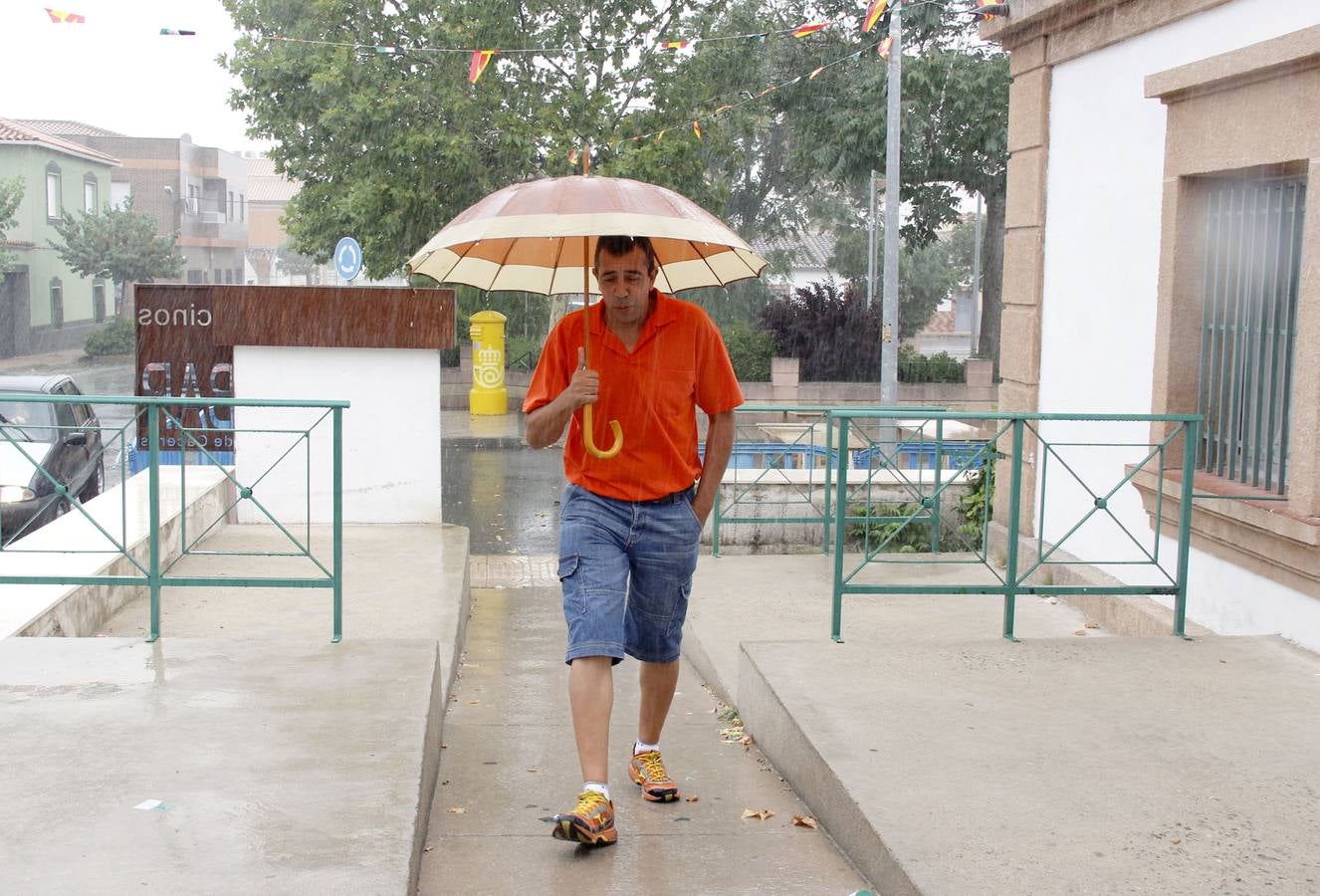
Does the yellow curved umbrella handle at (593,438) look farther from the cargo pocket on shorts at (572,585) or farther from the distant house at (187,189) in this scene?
the distant house at (187,189)

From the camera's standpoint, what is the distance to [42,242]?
144 ft


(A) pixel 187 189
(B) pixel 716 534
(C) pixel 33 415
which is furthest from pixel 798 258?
(B) pixel 716 534

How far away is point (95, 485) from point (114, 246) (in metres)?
36.9

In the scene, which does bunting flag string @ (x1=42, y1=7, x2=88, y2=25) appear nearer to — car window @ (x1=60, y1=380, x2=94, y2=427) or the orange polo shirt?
car window @ (x1=60, y1=380, x2=94, y2=427)

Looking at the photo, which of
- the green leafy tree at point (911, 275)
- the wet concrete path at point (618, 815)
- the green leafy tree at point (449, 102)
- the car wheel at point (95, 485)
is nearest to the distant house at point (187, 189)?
the green leafy tree at point (911, 275)

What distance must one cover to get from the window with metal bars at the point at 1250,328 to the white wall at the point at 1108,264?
0.40 metres

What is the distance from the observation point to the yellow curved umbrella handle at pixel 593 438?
4012 mm

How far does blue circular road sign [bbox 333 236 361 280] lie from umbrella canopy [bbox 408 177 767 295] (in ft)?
49.6

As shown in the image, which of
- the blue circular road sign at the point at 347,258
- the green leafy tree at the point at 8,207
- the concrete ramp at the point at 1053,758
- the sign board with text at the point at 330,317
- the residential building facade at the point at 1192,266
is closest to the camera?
the concrete ramp at the point at 1053,758

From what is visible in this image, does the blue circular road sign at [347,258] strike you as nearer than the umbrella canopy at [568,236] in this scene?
No

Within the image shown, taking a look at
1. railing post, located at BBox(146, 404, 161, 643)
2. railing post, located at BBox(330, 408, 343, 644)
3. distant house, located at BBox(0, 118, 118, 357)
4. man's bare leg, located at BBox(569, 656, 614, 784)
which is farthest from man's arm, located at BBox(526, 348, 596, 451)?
distant house, located at BBox(0, 118, 118, 357)

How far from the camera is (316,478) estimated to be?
416 inches

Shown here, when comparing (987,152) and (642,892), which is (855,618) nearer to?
(642,892)

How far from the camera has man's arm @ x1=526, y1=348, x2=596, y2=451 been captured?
393cm
